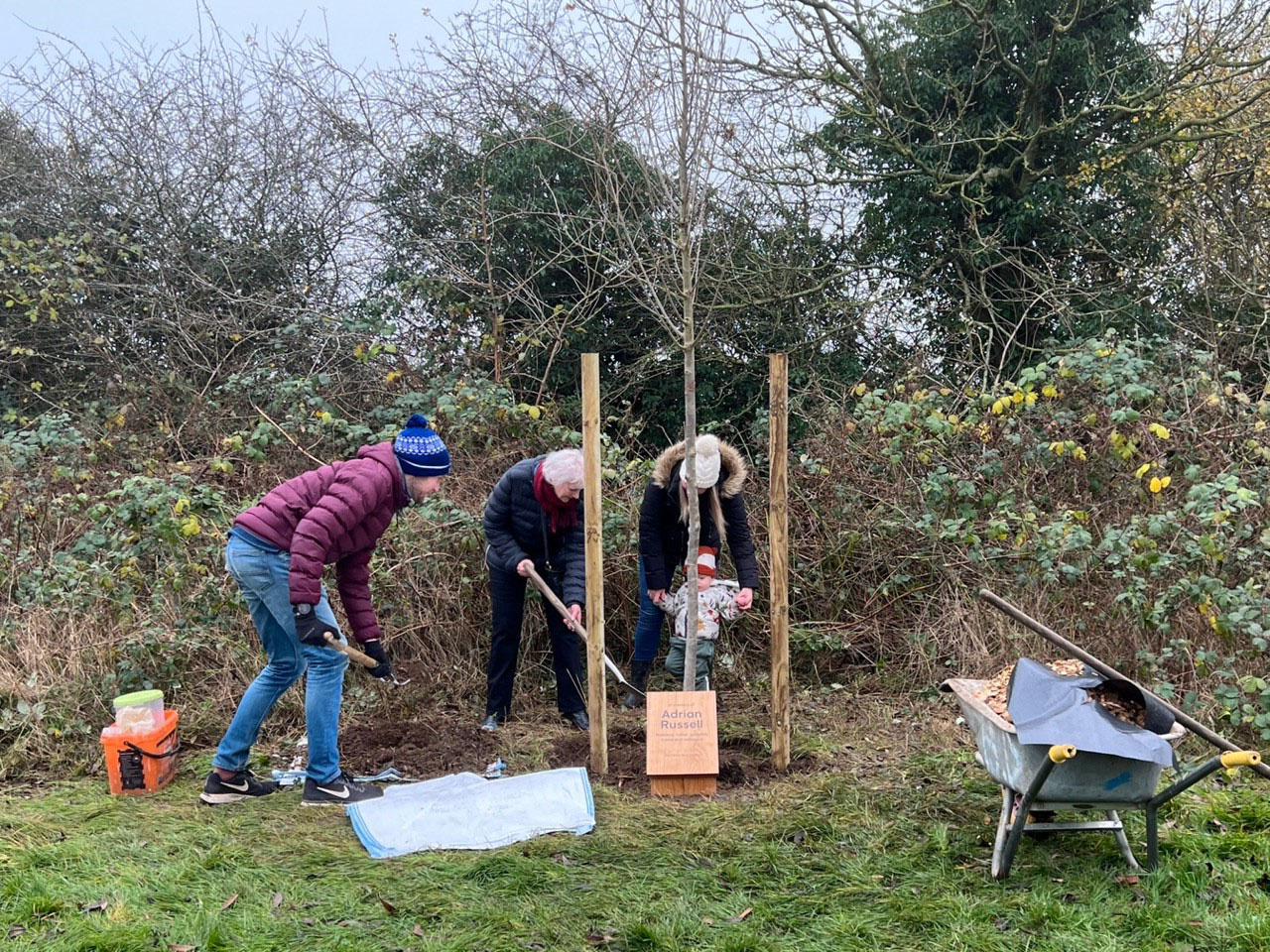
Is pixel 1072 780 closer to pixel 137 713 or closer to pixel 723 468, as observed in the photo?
pixel 723 468

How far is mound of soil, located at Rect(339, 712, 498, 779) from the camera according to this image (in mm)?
4637

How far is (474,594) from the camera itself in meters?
5.75

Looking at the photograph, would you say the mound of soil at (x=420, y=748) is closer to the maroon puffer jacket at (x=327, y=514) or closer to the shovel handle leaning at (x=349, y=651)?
the shovel handle leaning at (x=349, y=651)

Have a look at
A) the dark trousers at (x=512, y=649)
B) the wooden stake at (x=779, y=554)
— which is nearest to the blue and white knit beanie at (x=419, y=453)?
the dark trousers at (x=512, y=649)

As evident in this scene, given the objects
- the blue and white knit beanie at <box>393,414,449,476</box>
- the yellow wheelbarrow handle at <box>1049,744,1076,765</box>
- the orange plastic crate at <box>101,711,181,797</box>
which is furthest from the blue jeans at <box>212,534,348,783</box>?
the yellow wheelbarrow handle at <box>1049,744,1076,765</box>

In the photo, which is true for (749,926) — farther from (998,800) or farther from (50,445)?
(50,445)

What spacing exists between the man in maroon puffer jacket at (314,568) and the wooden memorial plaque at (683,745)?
4.18 feet

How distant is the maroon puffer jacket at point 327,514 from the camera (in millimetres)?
3832

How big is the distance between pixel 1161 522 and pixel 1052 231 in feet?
14.9

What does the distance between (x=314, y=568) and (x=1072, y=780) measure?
2893 mm

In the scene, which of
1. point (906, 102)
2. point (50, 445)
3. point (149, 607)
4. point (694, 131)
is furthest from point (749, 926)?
point (906, 102)

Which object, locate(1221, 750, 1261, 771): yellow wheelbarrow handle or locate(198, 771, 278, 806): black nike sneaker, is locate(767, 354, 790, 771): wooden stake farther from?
locate(198, 771, 278, 806): black nike sneaker

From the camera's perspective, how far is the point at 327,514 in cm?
387

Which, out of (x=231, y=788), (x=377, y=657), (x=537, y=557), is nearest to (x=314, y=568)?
(x=377, y=657)
